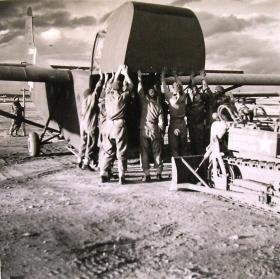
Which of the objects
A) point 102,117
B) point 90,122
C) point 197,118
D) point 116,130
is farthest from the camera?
point 197,118

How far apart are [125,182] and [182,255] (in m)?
3.94

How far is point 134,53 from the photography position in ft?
29.1

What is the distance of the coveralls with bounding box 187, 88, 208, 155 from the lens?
991 cm

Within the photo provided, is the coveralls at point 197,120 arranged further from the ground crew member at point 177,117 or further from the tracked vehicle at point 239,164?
the tracked vehicle at point 239,164

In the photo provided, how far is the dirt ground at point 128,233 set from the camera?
14.3ft

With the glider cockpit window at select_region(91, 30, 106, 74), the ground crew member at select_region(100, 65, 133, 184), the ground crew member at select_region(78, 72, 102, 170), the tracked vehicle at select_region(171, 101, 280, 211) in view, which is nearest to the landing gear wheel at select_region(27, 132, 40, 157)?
the ground crew member at select_region(78, 72, 102, 170)

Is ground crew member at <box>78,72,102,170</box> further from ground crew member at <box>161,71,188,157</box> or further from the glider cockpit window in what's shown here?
ground crew member at <box>161,71,188,157</box>

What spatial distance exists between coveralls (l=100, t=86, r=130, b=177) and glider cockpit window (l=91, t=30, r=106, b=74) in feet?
6.34

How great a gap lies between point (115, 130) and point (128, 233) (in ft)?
10.6

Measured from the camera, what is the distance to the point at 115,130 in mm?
8352

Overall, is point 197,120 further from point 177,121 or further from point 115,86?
point 115,86

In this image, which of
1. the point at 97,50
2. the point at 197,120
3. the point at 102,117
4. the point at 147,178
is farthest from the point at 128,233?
the point at 97,50

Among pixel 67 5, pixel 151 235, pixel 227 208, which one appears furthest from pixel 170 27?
pixel 151 235

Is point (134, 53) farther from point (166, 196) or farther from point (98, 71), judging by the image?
point (166, 196)
